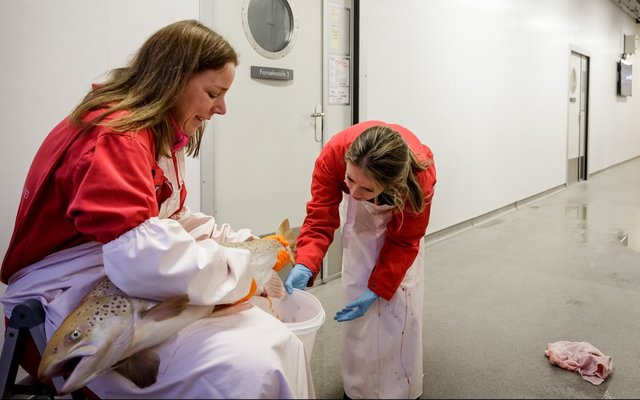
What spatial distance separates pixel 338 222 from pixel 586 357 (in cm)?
79

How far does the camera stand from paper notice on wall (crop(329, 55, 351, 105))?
2873 mm

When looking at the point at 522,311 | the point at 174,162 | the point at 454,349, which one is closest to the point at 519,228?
the point at 522,311

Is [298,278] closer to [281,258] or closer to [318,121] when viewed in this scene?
[281,258]

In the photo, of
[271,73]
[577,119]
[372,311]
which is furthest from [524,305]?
[577,119]

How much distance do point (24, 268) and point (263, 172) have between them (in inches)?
60.9

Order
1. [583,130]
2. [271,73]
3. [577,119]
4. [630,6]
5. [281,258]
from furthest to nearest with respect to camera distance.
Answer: [630,6], [583,130], [577,119], [271,73], [281,258]

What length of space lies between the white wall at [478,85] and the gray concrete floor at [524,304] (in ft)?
1.66

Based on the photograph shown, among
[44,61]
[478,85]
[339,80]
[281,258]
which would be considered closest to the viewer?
[281,258]

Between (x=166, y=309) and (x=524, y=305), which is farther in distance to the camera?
(x=524, y=305)

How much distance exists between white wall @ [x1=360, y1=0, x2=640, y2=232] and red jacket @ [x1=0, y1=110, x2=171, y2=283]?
2.25 m

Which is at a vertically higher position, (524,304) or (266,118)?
(266,118)

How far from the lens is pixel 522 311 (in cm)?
189

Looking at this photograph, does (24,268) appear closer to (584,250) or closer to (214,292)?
(214,292)

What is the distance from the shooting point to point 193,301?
2.83 ft
